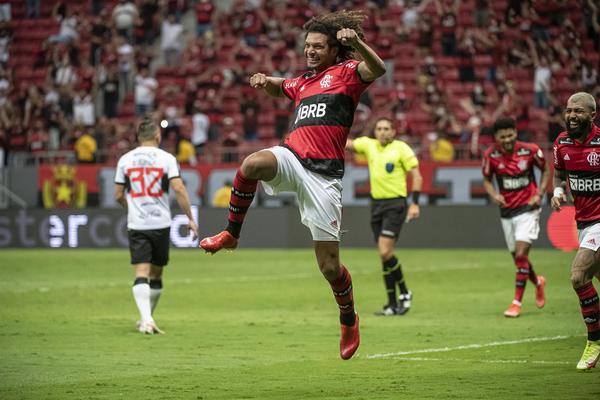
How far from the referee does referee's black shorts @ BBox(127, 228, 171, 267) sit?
338 cm

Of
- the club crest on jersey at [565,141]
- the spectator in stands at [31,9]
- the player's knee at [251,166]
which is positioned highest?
the spectator in stands at [31,9]

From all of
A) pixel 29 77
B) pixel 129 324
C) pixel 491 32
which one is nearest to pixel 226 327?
pixel 129 324

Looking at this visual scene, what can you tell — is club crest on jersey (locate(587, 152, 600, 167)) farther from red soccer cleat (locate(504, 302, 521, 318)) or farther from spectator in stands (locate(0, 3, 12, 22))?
spectator in stands (locate(0, 3, 12, 22))

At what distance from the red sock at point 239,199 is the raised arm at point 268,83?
3.25ft

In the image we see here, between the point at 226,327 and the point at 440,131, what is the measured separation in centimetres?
1559

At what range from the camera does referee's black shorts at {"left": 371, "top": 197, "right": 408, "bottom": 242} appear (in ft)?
50.6

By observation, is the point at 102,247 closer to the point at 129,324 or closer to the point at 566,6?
the point at 566,6

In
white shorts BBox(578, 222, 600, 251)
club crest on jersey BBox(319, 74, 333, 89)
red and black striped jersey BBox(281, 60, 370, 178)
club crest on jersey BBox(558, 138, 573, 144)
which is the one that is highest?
club crest on jersey BBox(319, 74, 333, 89)

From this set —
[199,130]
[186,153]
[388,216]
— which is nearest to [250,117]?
[199,130]

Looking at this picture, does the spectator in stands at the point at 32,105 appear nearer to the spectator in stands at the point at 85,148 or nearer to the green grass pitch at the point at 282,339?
the spectator in stands at the point at 85,148

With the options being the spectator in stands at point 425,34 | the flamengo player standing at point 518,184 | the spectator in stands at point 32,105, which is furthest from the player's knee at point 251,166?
the spectator in stands at point 32,105

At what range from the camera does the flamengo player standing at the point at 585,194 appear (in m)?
9.98

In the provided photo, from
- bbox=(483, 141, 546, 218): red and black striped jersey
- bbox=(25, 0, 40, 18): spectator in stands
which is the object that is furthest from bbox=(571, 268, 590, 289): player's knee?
bbox=(25, 0, 40, 18): spectator in stands

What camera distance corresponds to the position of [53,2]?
37.6 metres
